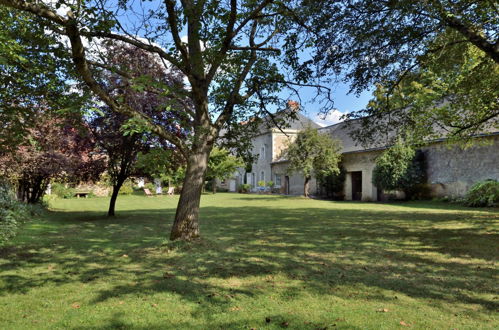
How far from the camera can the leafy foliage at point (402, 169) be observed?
21.0 meters

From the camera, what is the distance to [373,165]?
24.4m

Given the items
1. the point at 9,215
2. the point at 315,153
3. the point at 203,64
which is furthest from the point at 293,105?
the point at 315,153

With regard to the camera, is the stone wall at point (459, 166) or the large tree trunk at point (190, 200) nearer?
the large tree trunk at point (190, 200)

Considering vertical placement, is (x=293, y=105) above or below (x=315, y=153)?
below

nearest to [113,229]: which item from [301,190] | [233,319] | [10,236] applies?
[10,236]

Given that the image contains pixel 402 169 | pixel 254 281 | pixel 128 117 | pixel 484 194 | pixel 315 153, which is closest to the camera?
pixel 254 281

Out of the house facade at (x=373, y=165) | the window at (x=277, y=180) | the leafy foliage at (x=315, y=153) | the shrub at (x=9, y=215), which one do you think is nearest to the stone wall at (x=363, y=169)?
the house facade at (x=373, y=165)

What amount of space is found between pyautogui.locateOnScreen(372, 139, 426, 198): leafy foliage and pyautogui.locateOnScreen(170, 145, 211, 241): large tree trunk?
15.8m

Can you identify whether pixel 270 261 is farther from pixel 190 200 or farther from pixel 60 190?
pixel 60 190

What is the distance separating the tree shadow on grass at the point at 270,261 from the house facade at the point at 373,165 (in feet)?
9.29

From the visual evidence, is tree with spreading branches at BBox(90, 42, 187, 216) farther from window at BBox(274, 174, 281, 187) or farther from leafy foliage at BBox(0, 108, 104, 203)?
window at BBox(274, 174, 281, 187)

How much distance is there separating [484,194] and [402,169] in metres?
4.74

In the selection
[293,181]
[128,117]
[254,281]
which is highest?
[128,117]

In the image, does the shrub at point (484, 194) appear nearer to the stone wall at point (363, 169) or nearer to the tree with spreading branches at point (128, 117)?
the stone wall at point (363, 169)
